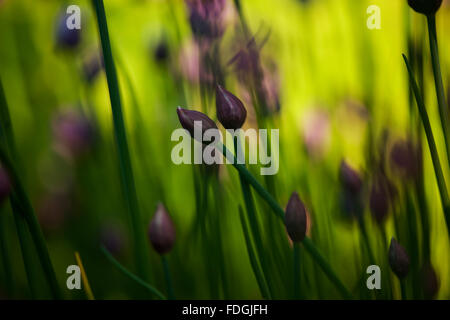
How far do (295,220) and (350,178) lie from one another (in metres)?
0.16

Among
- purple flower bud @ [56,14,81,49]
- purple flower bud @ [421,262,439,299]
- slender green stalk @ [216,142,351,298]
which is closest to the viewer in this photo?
slender green stalk @ [216,142,351,298]

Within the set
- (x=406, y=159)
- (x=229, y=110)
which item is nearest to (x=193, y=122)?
(x=229, y=110)

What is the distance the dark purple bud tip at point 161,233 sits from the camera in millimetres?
473

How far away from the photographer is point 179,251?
713 millimetres

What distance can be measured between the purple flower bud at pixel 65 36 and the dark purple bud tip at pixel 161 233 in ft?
1.07

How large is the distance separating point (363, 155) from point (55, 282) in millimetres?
380

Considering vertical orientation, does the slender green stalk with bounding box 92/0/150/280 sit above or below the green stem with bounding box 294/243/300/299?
above

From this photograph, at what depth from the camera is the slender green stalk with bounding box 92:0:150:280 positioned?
43cm

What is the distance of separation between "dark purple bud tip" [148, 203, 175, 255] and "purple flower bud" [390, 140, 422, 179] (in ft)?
0.93

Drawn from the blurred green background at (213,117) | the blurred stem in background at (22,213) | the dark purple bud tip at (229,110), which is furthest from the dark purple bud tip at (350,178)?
the blurred stem in background at (22,213)

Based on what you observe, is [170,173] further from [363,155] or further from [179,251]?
[363,155]

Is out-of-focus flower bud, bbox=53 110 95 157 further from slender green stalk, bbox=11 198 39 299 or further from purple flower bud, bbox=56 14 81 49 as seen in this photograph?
slender green stalk, bbox=11 198 39 299

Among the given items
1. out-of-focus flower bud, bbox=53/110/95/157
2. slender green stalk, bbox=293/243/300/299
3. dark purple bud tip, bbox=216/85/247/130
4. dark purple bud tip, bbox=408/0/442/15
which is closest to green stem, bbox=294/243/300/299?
slender green stalk, bbox=293/243/300/299
